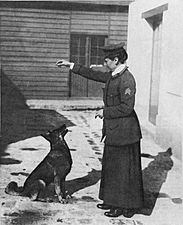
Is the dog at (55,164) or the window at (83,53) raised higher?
the window at (83,53)

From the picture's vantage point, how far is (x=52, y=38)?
43.4 feet

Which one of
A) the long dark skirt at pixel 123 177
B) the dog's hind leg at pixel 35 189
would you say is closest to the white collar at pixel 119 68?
the long dark skirt at pixel 123 177

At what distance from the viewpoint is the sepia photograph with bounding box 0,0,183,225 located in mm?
4227

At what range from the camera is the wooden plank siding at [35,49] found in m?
13.1

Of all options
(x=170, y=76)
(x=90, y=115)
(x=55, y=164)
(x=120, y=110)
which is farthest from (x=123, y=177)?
(x=90, y=115)

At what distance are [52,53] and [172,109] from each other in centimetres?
693

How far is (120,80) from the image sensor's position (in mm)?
4047

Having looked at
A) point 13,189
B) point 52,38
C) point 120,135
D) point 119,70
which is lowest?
point 13,189

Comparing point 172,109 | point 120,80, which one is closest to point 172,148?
point 172,109

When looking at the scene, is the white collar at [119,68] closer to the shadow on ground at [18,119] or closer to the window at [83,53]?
the shadow on ground at [18,119]

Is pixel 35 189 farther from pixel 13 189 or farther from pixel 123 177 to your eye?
pixel 123 177

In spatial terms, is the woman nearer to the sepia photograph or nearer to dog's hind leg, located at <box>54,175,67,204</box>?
the sepia photograph

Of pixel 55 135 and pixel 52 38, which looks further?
pixel 52 38

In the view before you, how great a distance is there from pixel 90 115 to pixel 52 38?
9.62ft
